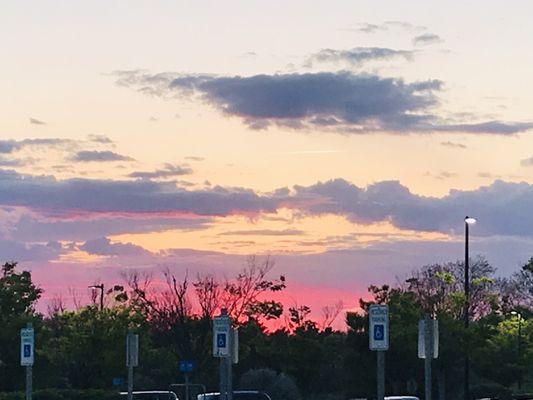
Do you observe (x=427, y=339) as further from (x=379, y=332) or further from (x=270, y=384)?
(x=270, y=384)

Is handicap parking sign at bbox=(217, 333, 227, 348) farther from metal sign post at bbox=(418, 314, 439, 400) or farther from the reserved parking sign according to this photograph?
the reserved parking sign

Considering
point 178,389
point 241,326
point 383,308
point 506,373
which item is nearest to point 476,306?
point 506,373

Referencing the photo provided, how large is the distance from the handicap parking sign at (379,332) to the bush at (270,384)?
51.4 meters

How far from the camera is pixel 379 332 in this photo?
26.5 meters

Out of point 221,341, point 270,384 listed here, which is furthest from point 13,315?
point 221,341

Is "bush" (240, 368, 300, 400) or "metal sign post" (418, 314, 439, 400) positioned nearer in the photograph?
"metal sign post" (418, 314, 439, 400)

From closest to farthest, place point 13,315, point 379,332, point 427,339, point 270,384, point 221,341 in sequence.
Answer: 1. point 379,332
2. point 427,339
3. point 221,341
4. point 13,315
5. point 270,384

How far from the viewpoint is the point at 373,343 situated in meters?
26.4

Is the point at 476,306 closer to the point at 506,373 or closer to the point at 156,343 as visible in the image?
the point at 506,373

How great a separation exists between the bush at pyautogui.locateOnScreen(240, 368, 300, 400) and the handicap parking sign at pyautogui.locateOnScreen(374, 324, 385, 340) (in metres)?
51.4

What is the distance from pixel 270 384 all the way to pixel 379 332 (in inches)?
2116

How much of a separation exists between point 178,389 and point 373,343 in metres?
57.3

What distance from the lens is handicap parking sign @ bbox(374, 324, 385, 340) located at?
26473 millimetres

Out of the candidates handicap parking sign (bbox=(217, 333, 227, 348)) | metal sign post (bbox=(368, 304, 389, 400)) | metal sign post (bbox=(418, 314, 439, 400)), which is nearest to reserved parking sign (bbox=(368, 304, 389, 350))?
metal sign post (bbox=(368, 304, 389, 400))
